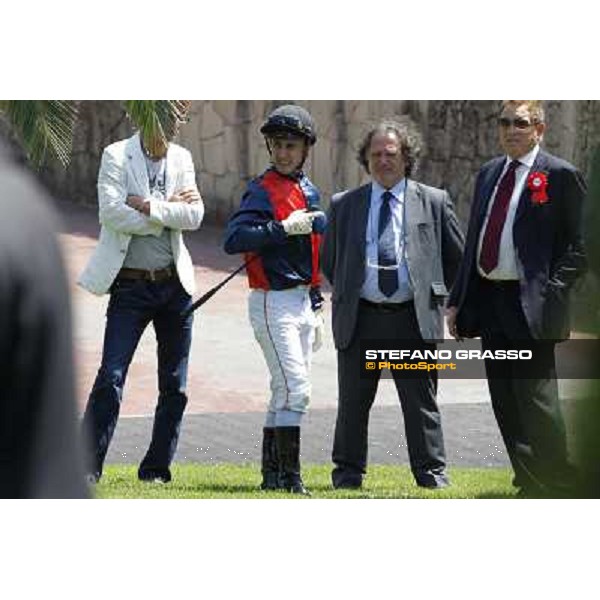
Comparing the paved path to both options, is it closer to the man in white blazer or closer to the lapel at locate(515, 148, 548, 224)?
the man in white blazer

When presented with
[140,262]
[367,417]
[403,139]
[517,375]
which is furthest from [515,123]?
[140,262]

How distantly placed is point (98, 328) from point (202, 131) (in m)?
1.63

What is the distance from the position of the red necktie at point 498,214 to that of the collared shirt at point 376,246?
1.31ft

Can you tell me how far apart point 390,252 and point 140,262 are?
1222 millimetres

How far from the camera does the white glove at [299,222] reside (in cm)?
815

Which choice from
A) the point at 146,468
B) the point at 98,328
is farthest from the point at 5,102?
the point at 146,468

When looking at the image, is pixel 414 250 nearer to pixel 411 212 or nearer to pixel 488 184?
pixel 411 212

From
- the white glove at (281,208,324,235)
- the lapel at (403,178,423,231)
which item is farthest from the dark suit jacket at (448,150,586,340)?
the white glove at (281,208,324,235)

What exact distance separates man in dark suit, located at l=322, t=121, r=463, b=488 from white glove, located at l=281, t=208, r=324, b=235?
5.2 inches

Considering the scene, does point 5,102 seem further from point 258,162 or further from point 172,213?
point 258,162

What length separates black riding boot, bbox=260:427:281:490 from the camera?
8.47 metres

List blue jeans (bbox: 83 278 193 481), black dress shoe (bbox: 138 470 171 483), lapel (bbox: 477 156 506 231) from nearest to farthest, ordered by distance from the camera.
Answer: lapel (bbox: 477 156 506 231)
blue jeans (bbox: 83 278 193 481)
black dress shoe (bbox: 138 470 171 483)

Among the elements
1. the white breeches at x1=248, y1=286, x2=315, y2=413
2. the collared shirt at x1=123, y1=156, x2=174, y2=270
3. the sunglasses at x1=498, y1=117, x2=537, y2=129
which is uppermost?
the sunglasses at x1=498, y1=117, x2=537, y2=129

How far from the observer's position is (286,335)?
8.24 m
